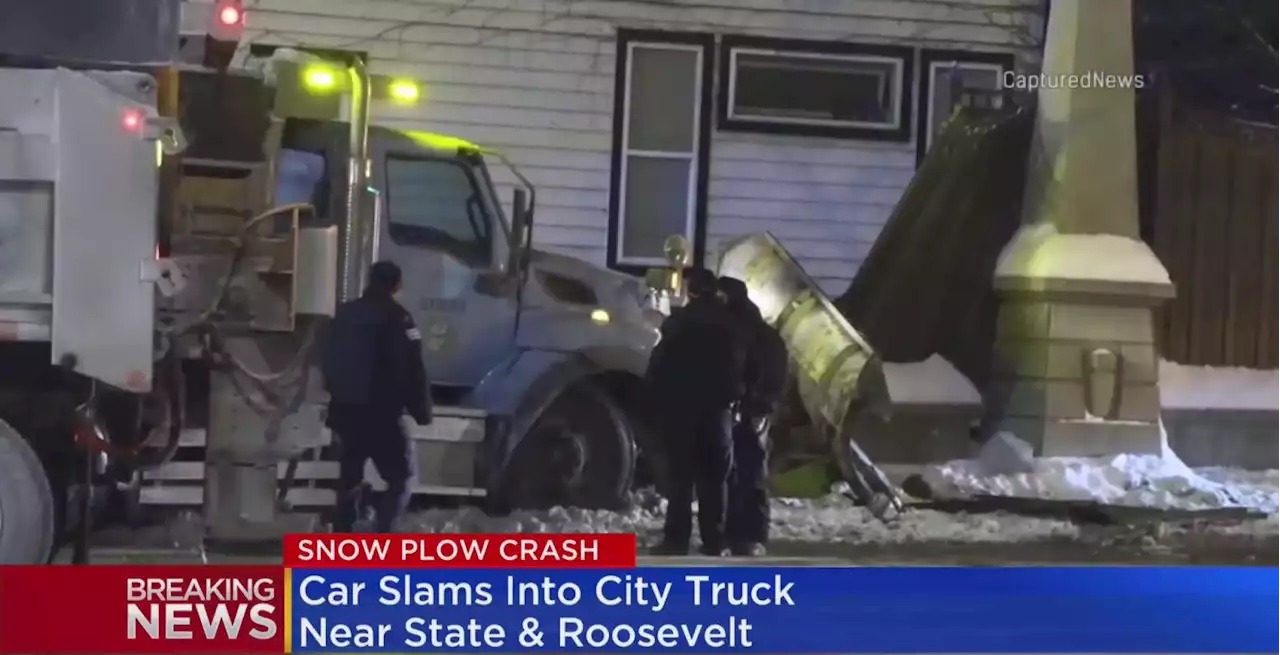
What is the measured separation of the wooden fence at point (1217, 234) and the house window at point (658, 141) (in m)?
1.87

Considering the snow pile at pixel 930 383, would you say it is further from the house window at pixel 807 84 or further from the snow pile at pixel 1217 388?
the house window at pixel 807 84

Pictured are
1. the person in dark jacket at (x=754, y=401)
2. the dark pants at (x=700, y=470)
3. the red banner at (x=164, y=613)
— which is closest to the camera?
the red banner at (x=164, y=613)

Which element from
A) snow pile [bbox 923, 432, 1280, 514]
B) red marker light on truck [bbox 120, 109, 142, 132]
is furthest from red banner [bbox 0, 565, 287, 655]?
snow pile [bbox 923, 432, 1280, 514]

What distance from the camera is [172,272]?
13.9 ft

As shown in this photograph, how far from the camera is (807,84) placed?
15.9ft

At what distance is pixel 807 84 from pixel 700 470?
52.8 inches

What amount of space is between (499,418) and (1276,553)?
261 centimetres

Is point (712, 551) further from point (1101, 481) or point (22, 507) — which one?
point (22, 507)

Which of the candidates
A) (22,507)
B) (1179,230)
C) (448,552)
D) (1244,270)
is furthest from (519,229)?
(1244,270)

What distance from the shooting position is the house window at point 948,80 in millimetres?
5000

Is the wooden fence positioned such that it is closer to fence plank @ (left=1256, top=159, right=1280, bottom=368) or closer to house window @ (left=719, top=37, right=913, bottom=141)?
fence plank @ (left=1256, top=159, right=1280, bottom=368)

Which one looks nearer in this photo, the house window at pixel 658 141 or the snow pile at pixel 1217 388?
the house window at pixel 658 141

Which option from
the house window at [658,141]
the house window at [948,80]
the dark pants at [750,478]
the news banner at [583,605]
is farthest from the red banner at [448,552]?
the house window at [948,80]

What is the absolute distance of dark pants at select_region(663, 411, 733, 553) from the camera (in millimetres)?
4613
